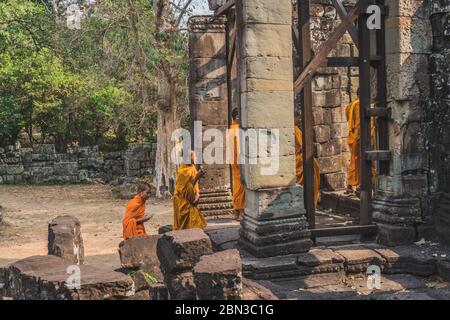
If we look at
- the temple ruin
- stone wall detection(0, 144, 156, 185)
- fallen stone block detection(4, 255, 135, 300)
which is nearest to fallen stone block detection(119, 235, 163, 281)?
the temple ruin

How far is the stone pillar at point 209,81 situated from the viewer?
9062 mm

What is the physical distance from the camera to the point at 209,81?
29.9 feet

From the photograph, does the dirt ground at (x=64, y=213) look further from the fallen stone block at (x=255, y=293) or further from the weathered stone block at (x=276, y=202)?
the fallen stone block at (x=255, y=293)

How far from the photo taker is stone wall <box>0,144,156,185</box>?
745 inches

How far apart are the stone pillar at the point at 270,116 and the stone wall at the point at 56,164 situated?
13.6 metres

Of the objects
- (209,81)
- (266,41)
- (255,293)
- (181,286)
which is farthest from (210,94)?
(255,293)

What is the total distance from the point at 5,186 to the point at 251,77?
15.0 metres

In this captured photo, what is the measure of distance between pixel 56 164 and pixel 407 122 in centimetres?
1550

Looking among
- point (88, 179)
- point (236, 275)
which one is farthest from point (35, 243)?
point (88, 179)

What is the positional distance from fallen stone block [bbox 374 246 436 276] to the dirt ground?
14.8 feet

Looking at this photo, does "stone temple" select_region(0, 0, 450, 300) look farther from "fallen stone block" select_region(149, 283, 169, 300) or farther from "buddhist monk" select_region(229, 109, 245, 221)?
"buddhist monk" select_region(229, 109, 245, 221)

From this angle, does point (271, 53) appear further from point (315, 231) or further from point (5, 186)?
point (5, 186)

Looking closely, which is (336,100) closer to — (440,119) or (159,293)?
(440,119)

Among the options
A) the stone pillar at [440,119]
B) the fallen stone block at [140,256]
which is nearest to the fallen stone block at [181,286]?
the fallen stone block at [140,256]
